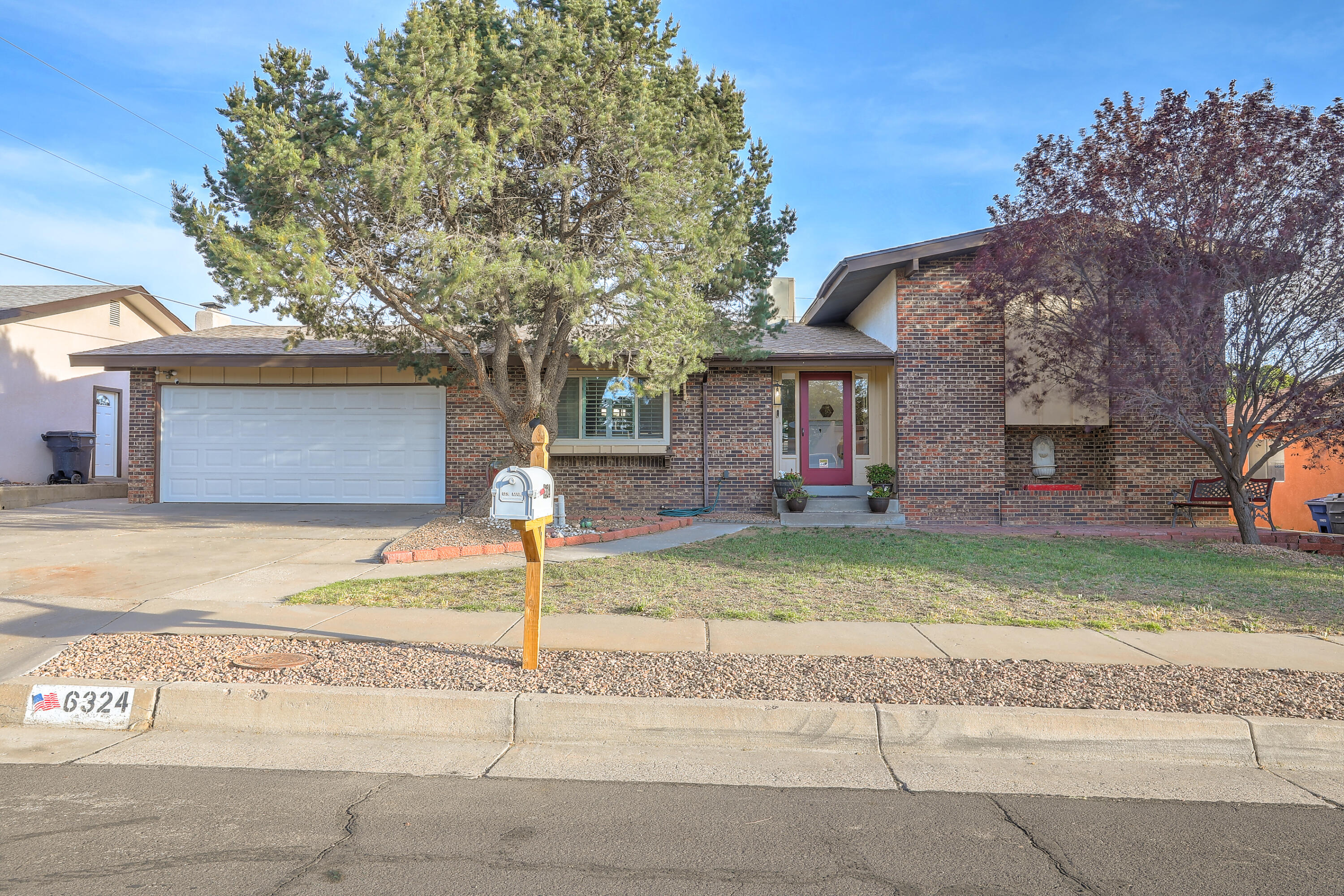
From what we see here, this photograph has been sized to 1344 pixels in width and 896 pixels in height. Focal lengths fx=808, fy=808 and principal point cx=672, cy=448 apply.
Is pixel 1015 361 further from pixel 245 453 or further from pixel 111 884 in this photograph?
pixel 245 453

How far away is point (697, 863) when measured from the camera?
10.1 ft

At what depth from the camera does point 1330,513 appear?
41.7 feet

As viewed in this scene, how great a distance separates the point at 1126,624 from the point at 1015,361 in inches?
278

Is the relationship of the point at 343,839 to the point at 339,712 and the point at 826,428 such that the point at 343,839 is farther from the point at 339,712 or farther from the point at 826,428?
the point at 826,428

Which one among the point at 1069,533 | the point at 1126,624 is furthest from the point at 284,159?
the point at 1069,533

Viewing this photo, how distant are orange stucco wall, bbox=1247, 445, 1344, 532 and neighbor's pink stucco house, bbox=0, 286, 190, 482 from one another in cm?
2453

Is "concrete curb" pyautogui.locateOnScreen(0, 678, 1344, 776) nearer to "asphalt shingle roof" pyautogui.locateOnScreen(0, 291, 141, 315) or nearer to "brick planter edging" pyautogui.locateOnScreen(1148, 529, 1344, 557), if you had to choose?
"brick planter edging" pyautogui.locateOnScreen(1148, 529, 1344, 557)

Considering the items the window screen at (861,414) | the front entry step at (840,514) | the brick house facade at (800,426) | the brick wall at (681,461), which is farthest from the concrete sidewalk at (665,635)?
the window screen at (861,414)

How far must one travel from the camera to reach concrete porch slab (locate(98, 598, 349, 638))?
6.12 m

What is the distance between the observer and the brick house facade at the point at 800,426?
45.0 ft

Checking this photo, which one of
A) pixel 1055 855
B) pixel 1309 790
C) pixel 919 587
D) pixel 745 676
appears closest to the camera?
pixel 1055 855

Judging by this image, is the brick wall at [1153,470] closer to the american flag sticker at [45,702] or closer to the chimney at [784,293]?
the chimney at [784,293]

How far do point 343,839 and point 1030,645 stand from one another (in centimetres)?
478

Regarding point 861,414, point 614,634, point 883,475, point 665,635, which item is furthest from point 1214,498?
point 614,634
